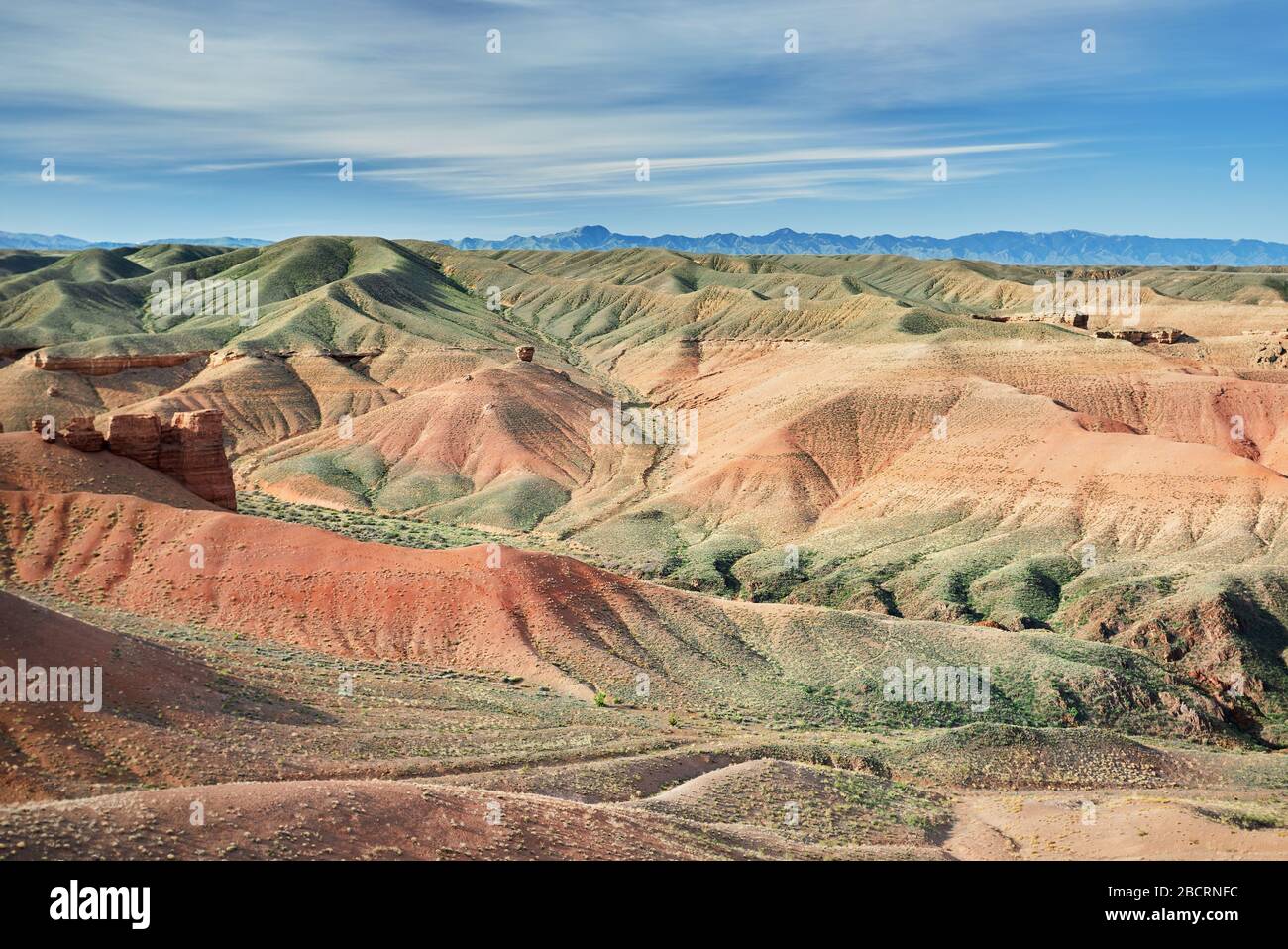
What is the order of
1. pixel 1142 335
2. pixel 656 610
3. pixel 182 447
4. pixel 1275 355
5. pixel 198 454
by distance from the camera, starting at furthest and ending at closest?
pixel 1142 335, pixel 1275 355, pixel 198 454, pixel 182 447, pixel 656 610

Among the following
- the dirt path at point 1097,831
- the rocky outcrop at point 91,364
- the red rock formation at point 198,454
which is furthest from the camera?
the rocky outcrop at point 91,364

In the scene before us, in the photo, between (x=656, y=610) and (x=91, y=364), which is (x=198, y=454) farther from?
(x=91, y=364)

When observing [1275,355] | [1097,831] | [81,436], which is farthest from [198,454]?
[1275,355]

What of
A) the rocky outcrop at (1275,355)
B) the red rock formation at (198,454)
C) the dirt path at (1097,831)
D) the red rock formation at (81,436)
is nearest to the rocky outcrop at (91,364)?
the red rock formation at (198,454)

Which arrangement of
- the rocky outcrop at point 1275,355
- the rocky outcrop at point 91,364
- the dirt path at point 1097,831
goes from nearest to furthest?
the dirt path at point 1097,831 < the rocky outcrop at point 91,364 < the rocky outcrop at point 1275,355

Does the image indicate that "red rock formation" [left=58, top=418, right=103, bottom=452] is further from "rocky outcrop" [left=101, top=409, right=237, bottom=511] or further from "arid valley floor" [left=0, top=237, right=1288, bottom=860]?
"rocky outcrop" [left=101, top=409, right=237, bottom=511]

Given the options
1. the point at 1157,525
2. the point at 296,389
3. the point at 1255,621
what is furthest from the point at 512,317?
the point at 1255,621

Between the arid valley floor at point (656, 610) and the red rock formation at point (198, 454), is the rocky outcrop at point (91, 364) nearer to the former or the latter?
the arid valley floor at point (656, 610)
